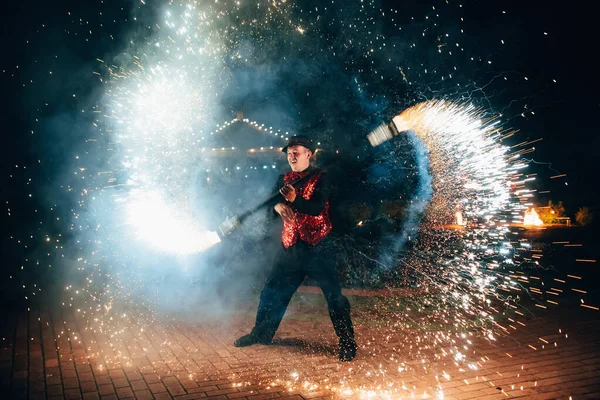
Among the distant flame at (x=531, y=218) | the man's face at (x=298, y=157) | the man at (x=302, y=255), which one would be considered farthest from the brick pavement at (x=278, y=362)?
the distant flame at (x=531, y=218)

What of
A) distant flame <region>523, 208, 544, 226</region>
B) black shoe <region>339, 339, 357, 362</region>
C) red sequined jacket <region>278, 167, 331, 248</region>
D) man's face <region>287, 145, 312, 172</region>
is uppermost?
man's face <region>287, 145, 312, 172</region>

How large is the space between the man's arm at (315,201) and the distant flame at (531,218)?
15986 millimetres

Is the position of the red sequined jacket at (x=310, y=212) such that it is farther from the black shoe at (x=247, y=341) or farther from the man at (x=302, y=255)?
the black shoe at (x=247, y=341)

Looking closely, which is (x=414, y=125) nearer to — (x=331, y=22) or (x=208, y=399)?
(x=331, y=22)

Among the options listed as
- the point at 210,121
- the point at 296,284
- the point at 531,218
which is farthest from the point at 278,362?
the point at 531,218

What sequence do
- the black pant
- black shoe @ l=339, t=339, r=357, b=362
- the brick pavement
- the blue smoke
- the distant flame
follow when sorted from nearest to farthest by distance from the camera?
the brick pavement → black shoe @ l=339, t=339, r=357, b=362 → the black pant → the blue smoke → the distant flame

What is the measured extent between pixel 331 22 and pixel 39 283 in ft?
20.6

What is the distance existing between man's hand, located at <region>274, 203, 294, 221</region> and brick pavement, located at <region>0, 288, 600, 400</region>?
1373 mm

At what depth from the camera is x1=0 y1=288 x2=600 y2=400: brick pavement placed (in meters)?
3.12

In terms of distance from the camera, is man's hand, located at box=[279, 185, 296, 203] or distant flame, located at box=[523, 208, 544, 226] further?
distant flame, located at box=[523, 208, 544, 226]

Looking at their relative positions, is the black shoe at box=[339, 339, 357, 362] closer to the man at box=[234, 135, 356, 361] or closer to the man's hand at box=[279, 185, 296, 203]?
the man at box=[234, 135, 356, 361]

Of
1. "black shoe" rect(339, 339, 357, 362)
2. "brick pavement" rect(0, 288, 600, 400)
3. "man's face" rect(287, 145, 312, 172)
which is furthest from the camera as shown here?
"man's face" rect(287, 145, 312, 172)

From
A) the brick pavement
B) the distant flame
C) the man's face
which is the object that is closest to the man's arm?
the man's face

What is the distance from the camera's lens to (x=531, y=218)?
1683 cm
